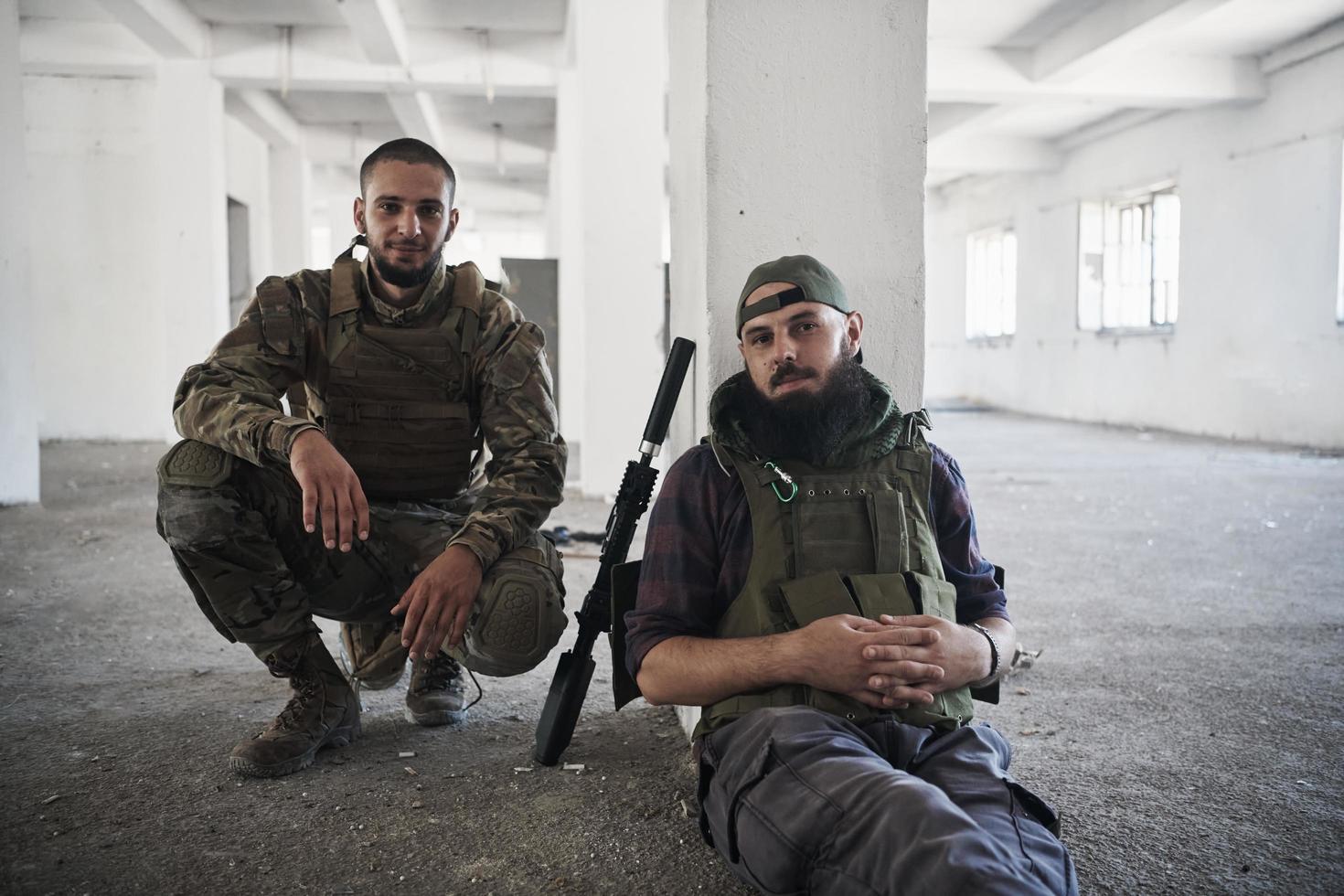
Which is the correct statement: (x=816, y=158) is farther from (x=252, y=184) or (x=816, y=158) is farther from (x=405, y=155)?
(x=252, y=184)

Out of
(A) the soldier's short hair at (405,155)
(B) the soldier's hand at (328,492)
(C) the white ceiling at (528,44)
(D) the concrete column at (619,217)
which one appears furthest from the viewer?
(C) the white ceiling at (528,44)

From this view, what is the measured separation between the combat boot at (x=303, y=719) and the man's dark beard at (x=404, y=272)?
0.78 metres

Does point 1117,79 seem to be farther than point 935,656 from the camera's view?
Yes

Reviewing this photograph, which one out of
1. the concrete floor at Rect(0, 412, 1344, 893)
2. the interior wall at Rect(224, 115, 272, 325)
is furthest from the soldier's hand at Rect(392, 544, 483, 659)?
the interior wall at Rect(224, 115, 272, 325)

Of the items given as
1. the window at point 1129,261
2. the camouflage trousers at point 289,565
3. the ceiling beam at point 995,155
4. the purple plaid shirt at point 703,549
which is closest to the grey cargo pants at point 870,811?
the purple plaid shirt at point 703,549

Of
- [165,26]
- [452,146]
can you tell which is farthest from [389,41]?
[452,146]

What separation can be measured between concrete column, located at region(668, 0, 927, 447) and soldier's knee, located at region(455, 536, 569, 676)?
466mm

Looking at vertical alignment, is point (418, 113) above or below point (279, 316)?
above

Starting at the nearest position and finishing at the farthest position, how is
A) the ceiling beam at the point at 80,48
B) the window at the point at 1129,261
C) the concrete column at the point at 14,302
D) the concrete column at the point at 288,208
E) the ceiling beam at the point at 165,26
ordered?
1. the concrete column at the point at 14,302
2. the ceiling beam at the point at 165,26
3. the ceiling beam at the point at 80,48
4. the window at the point at 1129,261
5. the concrete column at the point at 288,208

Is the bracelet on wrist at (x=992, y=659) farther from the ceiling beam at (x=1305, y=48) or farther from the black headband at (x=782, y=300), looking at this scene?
the ceiling beam at (x=1305, y=48)

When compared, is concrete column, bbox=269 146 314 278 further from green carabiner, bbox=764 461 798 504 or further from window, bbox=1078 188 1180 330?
green carabiner, bbox=764 461 798 504

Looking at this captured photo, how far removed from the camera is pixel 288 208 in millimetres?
12828

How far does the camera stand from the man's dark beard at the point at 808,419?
165 centimetres

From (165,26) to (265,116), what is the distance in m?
3.34
